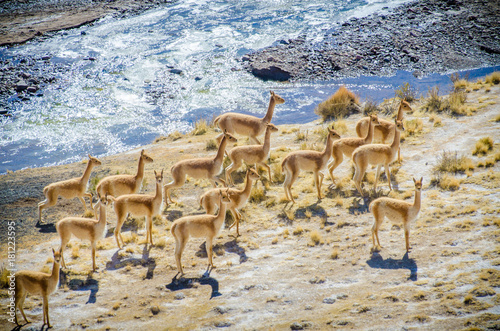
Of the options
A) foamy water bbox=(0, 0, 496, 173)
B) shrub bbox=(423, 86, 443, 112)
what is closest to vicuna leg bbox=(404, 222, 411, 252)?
shrub bbox=(423, 86, 443, 112)

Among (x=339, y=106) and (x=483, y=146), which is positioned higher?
(x=339, y=106)

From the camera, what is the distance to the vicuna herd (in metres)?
9.52

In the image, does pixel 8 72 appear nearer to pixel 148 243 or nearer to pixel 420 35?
pixel 148 243

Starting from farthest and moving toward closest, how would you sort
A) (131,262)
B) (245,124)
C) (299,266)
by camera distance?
(245,124)
(131,262)
(299,266)

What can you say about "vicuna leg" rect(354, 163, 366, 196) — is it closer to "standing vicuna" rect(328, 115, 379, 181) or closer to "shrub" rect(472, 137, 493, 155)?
"standing vicuna" rect(328, 115, 379, 181)

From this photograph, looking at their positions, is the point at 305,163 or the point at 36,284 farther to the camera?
the point at 305,163

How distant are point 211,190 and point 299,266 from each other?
2910 mm

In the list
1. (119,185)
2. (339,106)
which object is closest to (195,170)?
(119,185)

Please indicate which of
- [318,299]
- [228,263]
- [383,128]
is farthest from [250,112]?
[318,299]

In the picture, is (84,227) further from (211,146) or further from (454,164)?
(454,164)

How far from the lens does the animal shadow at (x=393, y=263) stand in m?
9.05

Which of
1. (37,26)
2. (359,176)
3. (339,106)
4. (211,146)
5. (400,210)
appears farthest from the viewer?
(37,26)

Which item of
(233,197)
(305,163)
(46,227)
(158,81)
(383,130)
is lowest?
(46,227)

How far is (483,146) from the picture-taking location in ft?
44.0
